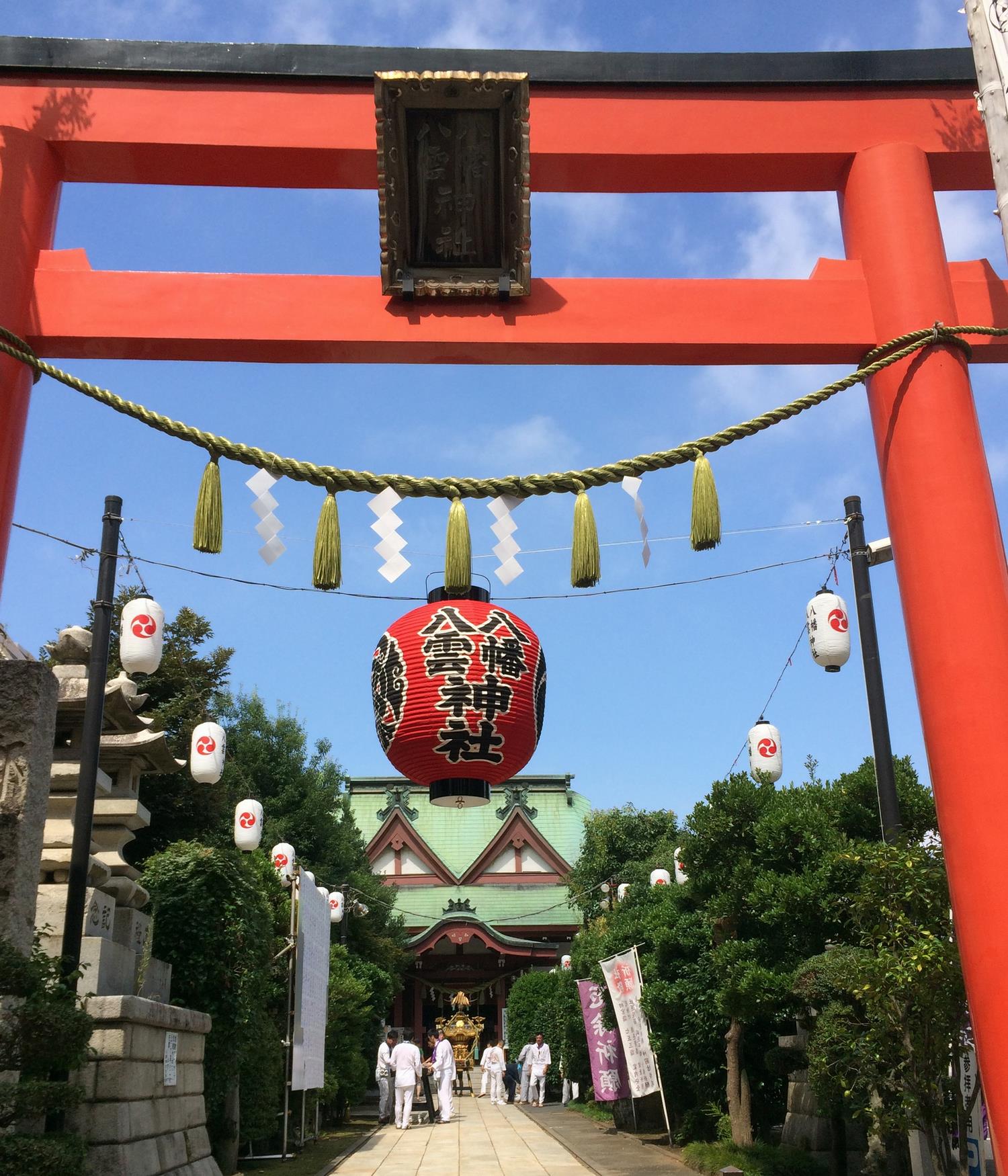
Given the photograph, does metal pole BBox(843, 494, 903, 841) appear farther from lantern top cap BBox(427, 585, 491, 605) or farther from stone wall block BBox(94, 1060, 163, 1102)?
stone wall block BBox(94, 1060, 163, 1102)

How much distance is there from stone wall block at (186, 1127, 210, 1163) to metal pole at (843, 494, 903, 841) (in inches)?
263

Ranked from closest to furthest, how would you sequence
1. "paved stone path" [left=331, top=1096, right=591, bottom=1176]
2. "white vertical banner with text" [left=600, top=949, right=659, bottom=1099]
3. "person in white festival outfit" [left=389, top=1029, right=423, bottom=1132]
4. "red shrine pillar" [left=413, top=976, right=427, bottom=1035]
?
"paved stone path" [left=331, top=1096, right=591, bottom=1176] → "white vertical banner with text" [left=600, top=949, right=659, bottom=1099] → "person in white festival outfit" [left=389, top=1029, right=423, bottom=1132] → "red shrine pillar" [left=413, top=976, right=427, bottom=1035]

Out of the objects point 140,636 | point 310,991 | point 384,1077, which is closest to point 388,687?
point 140,636

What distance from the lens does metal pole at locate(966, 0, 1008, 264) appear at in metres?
4.69

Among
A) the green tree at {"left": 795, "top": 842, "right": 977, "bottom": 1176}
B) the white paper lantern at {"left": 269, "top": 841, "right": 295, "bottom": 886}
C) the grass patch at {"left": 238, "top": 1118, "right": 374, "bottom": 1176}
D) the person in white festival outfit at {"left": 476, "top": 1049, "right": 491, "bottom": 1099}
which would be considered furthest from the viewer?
the person in white festival outfit at {"left": 476, "top": 1049, "right": 491, "bottom": 1099}

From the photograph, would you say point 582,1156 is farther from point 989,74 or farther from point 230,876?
point 989,74

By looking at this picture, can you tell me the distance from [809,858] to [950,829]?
6.06 m

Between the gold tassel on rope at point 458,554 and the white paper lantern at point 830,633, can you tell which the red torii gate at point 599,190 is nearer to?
the gold tassel on rope at point 458,554

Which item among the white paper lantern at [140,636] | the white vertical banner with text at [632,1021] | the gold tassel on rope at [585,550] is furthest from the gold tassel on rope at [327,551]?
the white vertical banner with text at [632,1021]

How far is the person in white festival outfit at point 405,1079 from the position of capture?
19.4 m

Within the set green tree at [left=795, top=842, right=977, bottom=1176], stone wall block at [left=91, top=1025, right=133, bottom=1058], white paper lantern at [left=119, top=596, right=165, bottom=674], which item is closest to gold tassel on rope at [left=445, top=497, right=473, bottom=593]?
green tree at [left=795, top=842, right=977, bottom=1176]

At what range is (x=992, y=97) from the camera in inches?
191

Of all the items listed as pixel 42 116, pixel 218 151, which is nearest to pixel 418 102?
pixel 218 151

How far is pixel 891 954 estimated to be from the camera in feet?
23.1
